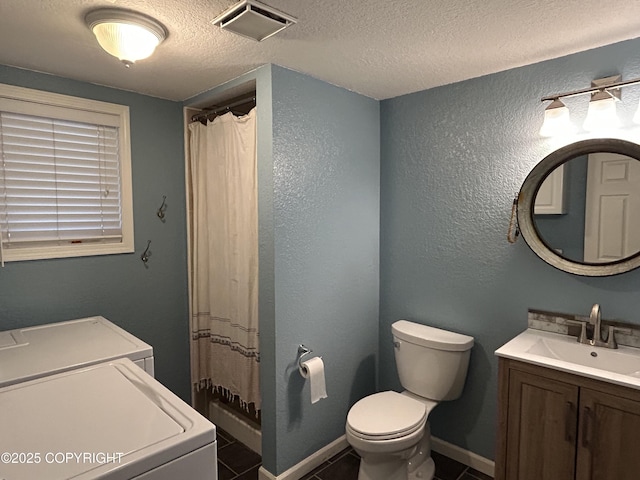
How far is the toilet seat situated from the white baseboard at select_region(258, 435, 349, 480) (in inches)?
18.7

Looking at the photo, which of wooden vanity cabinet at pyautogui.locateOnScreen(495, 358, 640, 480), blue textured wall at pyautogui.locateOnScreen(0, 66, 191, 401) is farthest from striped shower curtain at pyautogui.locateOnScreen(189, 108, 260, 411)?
wooden vanity cabinet at pyautogui.locateOnScreen(495, 358, 640, 480)

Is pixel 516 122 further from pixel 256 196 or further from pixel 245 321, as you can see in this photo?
pixel 245 321

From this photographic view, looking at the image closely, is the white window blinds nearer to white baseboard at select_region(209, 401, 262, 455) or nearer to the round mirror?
white baseboard at select_region(209, 401, 262, 455)

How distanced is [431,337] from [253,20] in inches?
71.2

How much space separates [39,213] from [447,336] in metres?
2.35

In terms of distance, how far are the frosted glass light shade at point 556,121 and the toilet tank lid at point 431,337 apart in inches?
45.5

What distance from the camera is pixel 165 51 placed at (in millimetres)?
1838

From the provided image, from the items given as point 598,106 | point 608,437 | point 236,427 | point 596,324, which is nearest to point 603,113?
point 598,106

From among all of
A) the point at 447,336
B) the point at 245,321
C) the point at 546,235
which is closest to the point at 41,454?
the point at 245,321

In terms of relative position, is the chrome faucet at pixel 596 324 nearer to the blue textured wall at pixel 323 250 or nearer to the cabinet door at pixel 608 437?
the cabinet door at pixel 608 437

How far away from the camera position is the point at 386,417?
79.6 inches

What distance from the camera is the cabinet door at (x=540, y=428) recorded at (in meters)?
1.61

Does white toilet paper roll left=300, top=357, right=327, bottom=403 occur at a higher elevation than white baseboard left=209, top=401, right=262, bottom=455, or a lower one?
higher

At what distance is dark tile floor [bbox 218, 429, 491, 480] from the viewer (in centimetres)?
226
